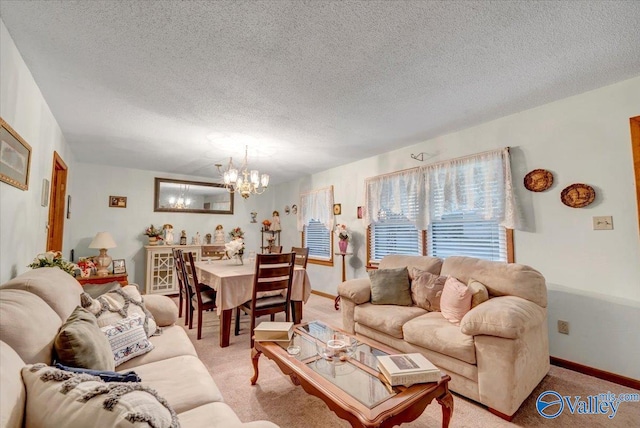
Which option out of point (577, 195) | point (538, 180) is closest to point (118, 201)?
point (538, 180)

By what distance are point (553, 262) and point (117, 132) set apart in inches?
195

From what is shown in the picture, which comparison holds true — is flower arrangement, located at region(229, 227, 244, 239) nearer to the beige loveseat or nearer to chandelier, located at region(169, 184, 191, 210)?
chandelier, located at region(169, 184, 191, 210)

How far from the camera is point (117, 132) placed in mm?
3400

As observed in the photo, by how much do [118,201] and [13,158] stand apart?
3629 mm

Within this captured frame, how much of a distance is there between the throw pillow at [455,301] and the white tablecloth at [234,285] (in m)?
1.61

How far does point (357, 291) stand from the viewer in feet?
9.64

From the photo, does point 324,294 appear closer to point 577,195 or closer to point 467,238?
point 467,238

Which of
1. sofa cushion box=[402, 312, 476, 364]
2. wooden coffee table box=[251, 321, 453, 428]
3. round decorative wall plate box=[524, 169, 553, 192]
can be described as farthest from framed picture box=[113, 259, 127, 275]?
round decorative wall plate box=[524, 169, 553, 192]

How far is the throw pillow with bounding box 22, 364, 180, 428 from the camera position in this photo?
2.09 feet

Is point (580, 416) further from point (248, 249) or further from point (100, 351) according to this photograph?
point (248, 249)

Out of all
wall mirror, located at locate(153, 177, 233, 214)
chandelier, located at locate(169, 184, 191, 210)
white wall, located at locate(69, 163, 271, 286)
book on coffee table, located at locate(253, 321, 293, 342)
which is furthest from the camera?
chandelier, located at locate(169, 184, 191, 210)

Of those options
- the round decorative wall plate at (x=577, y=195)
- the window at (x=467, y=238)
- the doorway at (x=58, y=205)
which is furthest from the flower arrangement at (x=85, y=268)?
the round decorative wall plate at (x=577, y=195)

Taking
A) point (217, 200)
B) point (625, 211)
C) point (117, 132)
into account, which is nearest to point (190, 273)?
point (117, 132)

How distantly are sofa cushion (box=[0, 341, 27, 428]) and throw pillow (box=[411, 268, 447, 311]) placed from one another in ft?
8.89
